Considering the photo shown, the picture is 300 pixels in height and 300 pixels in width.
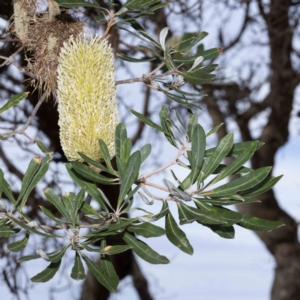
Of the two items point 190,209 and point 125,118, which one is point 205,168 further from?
point 125,118

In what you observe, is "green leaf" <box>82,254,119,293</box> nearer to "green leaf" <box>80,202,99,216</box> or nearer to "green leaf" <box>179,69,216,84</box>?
"green leaf" <box>80,202,99,216</box>

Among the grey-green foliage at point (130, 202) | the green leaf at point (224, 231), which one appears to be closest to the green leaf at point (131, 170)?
the grey-green foliage at point (130, 202)

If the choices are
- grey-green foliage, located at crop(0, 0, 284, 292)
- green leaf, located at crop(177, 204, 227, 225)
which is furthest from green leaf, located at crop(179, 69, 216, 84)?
green leaf, located at crop(177, 204, 227, 225)

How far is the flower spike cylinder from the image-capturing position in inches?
19.8

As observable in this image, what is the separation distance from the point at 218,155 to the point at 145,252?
0.40 ft

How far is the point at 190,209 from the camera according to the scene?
0.49 metres

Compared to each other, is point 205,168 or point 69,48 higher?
point 69,48

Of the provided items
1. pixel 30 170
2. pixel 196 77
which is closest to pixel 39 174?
pixel 30 170

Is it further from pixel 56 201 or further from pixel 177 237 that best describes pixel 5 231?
pixel 177 237

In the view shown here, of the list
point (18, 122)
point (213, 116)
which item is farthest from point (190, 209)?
point (213, 116)

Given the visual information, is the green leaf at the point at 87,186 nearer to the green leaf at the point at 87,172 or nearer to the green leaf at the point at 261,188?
the green leaf at the point at 87,172

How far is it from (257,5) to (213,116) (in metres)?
0.58

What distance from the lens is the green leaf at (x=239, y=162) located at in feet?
1.72

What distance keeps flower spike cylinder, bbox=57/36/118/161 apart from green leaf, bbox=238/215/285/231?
0.51 feet
